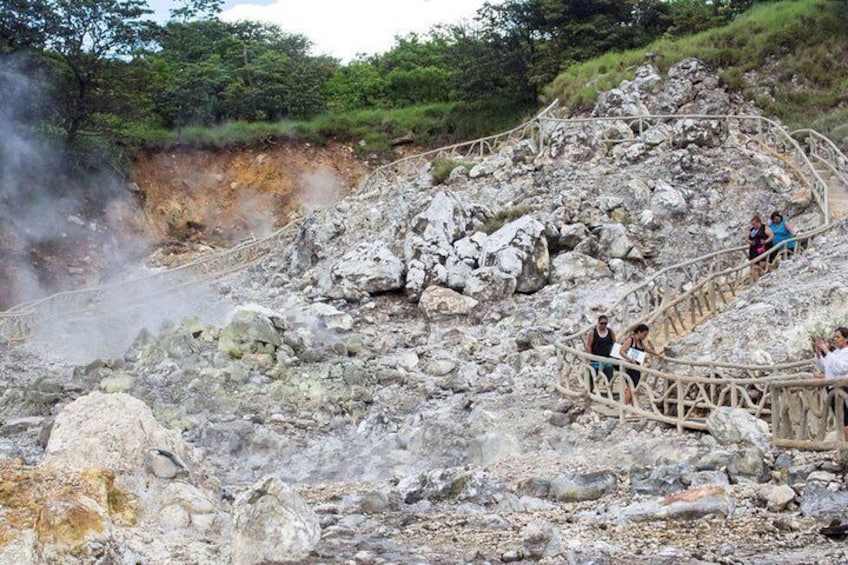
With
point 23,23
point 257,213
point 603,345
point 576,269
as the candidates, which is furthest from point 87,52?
point 603,345

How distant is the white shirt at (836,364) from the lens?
372 inches

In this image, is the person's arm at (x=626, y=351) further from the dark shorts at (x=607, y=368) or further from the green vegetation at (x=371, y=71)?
the green vegetation at (x=371, y=71)

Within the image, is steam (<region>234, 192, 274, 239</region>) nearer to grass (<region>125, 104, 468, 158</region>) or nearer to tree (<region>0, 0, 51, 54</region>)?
grass (<region>125, 104, 468, 158</region>)

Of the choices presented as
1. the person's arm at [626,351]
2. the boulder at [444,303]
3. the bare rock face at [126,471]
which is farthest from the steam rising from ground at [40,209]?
the person's arm at [626,351]

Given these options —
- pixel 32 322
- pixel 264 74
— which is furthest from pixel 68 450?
pixel 264 74

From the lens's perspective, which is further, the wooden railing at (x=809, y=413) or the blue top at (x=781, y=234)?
the blue top at (x=781, y=234)

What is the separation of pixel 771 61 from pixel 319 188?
1654 cm

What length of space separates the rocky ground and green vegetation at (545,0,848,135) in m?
1.03

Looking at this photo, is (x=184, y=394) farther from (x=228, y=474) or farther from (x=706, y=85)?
(x=706, y=85)

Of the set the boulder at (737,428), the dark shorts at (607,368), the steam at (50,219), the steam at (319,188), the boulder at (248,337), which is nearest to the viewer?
the boulder at (737,428)

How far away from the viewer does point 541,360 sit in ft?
52.5

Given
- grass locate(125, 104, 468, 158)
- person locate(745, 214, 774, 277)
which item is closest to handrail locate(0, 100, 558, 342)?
grass locate(125, 104, 468, 158)

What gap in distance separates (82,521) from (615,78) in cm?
2510

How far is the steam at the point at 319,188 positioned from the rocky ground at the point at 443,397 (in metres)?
7.89
